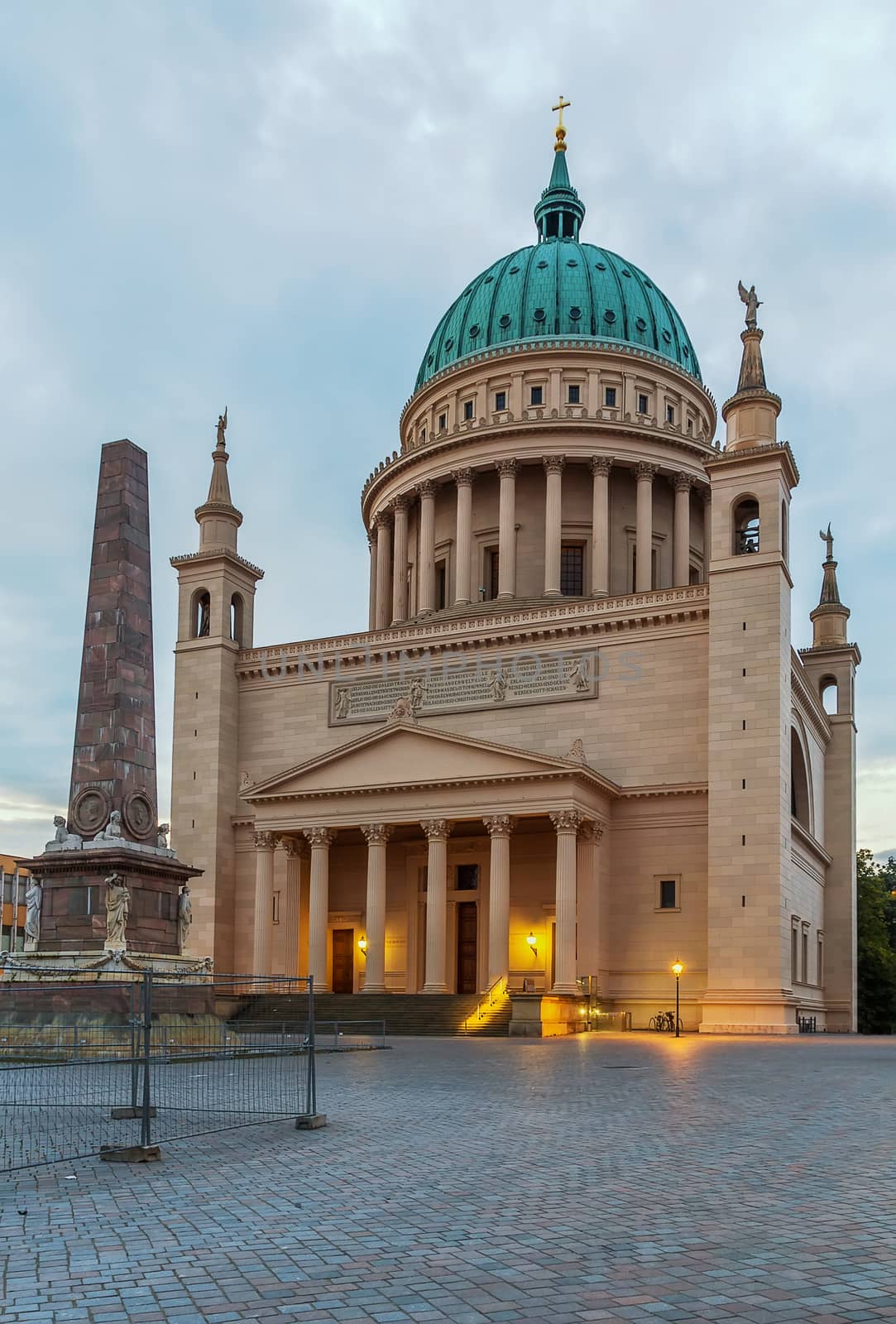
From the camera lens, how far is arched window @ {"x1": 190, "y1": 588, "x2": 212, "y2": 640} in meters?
61.6

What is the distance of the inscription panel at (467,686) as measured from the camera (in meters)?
52.0

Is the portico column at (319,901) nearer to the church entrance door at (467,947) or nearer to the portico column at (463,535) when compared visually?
the church entrance door at (467,947)

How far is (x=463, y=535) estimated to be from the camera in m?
68.2

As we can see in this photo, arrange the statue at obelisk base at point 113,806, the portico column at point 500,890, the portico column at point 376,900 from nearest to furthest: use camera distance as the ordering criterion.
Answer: the statue at obelisk base at point 113,806, the portico column at point 500,890, the portico column at point 376,900

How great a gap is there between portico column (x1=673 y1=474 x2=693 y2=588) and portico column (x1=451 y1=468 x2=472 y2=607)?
10.8 m

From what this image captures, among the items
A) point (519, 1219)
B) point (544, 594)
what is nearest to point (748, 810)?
point (544, 594)

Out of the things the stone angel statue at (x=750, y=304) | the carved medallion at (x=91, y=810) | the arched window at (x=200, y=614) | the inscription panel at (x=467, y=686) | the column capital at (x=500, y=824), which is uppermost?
the stone angel statue at (x=750, y=304)

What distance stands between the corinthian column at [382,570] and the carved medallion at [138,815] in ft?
151

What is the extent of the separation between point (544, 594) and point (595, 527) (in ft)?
16.1

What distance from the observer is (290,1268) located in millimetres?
7504

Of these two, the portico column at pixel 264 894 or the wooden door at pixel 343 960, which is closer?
the portico column at pixel 264 894

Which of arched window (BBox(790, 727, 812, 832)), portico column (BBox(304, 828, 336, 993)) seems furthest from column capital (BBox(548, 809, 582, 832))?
arched window (BBox(790, 727, 812, 832))

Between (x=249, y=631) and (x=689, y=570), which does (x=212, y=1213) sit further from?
(x=689, y=570)

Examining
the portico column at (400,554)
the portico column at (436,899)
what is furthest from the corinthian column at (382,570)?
the portico column at (436,899)
